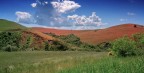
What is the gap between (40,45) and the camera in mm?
42031

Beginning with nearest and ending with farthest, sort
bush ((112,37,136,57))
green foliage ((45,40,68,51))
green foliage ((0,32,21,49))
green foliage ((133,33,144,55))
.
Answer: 1. green foliage ((133,33,144,55))
2. bush ((112,37,136,57))
3. green foliage ((45,40,68,51))
4. green foliage ((0,32,21,49))

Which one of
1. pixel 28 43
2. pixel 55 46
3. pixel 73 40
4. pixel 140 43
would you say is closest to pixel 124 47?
pixel 140 43

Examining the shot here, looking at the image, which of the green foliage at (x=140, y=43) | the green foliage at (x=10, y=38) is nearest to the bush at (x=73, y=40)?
the green foliage at (x=10, y=38)

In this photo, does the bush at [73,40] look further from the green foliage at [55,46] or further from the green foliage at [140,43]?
the green foliage at [140,43]

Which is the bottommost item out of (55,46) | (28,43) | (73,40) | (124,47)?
(55,46)

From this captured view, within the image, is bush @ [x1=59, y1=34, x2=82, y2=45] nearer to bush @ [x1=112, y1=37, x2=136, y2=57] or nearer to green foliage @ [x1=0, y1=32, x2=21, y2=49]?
green foliage @ [x1=0, y1=32, x2=21, y2=49]

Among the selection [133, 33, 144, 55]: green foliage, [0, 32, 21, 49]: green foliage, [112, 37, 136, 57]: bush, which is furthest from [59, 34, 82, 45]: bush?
[112, 37, 136, 57]: bush

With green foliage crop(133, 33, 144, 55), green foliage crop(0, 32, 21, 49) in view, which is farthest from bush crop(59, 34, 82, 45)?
green foliage crop(133, 33, 144, 55)

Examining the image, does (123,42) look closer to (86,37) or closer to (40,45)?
(40,45)

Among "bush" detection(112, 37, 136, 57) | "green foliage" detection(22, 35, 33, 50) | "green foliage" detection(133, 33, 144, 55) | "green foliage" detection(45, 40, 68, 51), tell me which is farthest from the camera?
"green foliage" detection(45, 40, 68, 51)

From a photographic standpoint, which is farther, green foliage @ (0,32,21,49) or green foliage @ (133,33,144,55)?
green foliage @ (0,32,21,49)

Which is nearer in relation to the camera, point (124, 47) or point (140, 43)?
point (124, 47)

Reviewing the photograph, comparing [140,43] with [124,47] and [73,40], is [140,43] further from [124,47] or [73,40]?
[73,40]

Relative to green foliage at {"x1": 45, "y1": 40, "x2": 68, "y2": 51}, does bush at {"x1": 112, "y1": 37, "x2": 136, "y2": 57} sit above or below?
above
